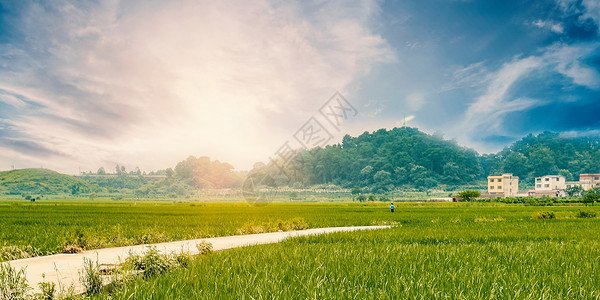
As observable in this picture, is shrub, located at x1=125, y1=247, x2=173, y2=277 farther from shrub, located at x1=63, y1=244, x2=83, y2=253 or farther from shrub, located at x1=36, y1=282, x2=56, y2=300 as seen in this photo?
shrub, located at x1=63, y1=244, x2=83, y2=253

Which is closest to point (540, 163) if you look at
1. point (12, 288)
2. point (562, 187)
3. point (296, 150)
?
point (562, 187)

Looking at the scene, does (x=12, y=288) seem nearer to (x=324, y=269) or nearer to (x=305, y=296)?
(x=305, y=296)

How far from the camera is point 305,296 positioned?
151 inches

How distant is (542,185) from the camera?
129625mm

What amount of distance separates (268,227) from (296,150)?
147417mm

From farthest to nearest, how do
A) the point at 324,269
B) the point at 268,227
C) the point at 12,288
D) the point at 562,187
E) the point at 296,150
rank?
the point at 296,150
the point at 562,187
the point at 268,227
the point at 324,269
the point at 12,288

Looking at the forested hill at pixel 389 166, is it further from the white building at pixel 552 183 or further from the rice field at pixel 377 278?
the rice field at pixel 377 278

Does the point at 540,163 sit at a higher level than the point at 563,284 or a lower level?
higher

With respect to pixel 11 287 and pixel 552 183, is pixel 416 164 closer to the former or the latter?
pixel 552 183

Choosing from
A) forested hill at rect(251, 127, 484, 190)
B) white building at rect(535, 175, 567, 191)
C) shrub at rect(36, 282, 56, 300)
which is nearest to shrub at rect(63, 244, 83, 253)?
shrub at rect(36, 282, 56, 300)

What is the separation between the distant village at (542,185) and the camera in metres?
120

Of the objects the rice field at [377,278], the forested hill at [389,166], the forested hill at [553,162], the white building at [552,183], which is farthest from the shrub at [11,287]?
the forested hill at [553,162]

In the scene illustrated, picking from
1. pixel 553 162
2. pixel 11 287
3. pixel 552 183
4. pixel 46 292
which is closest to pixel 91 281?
pixel 46 292

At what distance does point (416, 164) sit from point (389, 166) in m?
15.1
